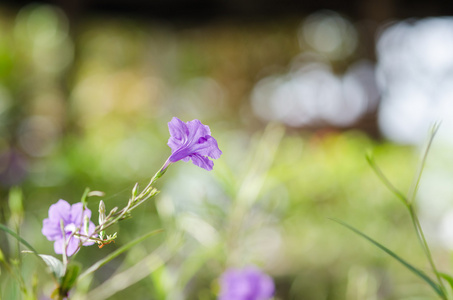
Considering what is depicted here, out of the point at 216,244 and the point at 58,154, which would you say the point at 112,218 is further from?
the point at 58,154

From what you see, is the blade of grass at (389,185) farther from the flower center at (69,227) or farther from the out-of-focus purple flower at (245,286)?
the out-of-focus purple flower at (245,286)

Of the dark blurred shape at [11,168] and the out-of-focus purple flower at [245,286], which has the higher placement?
the out-of-focus purple flower at [245,286]

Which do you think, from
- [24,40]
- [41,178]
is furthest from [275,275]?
[24,40]

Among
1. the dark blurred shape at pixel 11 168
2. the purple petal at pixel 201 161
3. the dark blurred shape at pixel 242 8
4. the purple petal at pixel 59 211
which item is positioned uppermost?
the purple petal at pixel 201 161

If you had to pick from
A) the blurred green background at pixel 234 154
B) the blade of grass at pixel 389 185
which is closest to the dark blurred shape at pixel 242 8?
the blurred green background at pixel 234 154

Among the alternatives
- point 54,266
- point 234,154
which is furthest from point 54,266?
point 234,154

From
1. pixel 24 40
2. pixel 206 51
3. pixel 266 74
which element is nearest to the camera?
pixel 24 40

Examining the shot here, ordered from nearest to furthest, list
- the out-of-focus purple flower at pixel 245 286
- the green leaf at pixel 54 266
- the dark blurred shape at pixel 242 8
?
the green leaf at pixel 54 266, the out-of-focus purple flower at pixel 245 286, the dark blurred shape at pixel 242 8
